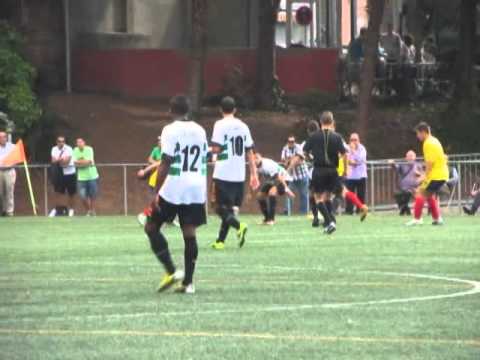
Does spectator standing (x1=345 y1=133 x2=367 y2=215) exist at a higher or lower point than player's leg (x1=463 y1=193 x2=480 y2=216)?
higher

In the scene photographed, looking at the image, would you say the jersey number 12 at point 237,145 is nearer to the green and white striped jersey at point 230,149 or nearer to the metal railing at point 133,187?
the green and white striped jersey at point 230,149

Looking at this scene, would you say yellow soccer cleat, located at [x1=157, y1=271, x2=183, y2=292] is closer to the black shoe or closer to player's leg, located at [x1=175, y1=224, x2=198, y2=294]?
player's leg, located at [x1=175, y1=224, x2=198, y2=294]

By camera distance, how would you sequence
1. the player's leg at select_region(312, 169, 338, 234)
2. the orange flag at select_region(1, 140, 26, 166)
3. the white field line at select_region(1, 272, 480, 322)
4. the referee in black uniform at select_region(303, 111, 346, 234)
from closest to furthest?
the white field line at select_region(1, 272, 480, 322), the player's leg at select_region(312, 169, 338, 234), the referee in black uniform at select_region(303, 111, 346, 234), the orange flag at select_region(1, 140, 26, 166)

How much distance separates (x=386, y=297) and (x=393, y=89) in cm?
3833

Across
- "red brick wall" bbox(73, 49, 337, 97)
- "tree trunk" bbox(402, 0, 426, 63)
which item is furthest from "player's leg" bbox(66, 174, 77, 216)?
"tree trunk" bbox(402, 0, 426, 63)

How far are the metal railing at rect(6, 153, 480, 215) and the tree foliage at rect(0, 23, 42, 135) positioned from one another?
97.1 inches

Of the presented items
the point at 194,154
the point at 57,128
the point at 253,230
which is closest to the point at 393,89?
the point at 57,128

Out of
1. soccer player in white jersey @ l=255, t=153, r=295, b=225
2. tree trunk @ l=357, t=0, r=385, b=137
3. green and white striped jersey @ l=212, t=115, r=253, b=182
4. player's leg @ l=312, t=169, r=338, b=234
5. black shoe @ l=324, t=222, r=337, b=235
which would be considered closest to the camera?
green and white striped jersey @ l=212, t=115, r=253, b=182

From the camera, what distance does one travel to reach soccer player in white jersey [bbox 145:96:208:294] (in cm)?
1623

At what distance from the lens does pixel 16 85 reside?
43875 millimetres

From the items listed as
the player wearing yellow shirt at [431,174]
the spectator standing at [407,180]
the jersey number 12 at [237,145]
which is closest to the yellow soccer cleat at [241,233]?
the jersey number 12 at [237,145]

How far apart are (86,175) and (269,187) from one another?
7.55 meters

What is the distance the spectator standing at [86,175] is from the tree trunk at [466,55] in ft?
50.3

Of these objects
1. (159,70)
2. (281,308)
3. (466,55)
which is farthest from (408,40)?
(281,308)
